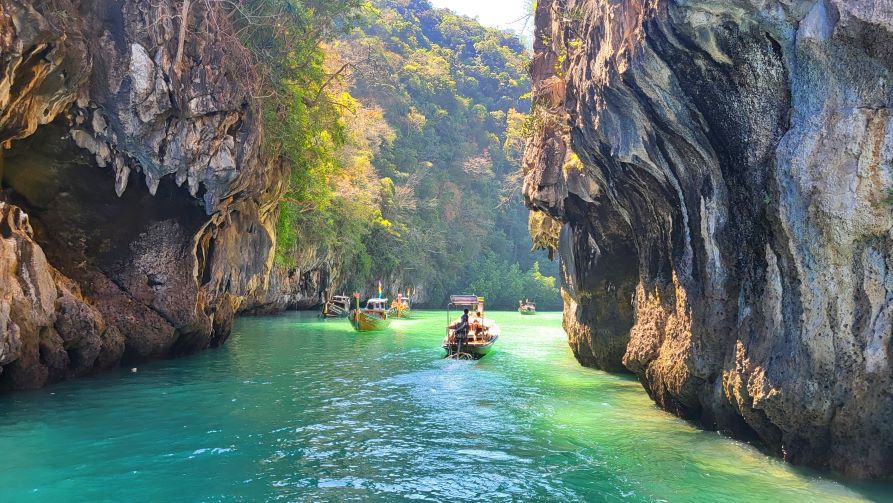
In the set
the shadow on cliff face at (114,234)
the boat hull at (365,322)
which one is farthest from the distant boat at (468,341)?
Result: the boat hull at (365,322)

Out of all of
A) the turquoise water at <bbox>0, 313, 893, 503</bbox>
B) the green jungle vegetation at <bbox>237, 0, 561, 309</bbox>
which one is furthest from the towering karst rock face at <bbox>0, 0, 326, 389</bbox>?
the green jungle vegetation at <bbox>237, 0, 561, 309</bbox>

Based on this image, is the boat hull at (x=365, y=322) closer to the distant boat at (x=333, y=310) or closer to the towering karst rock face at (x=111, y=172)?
the distant boat at (x=333, y=310)

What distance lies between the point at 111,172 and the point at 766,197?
12251 mm

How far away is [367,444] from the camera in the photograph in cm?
813

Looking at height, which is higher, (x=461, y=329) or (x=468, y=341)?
(x=461, y=329)

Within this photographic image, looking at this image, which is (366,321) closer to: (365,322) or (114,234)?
(365,322)

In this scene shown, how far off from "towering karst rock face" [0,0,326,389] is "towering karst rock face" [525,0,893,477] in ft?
27.0

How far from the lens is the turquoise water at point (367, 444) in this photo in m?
6.39

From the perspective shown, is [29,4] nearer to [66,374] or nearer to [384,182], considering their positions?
[66,374]

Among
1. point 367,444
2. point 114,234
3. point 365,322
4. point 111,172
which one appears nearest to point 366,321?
point 365,322

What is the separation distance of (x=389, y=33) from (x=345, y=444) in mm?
55496

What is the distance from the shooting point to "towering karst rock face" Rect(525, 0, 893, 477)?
597cm

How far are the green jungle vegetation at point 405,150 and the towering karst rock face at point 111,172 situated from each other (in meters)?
2.39

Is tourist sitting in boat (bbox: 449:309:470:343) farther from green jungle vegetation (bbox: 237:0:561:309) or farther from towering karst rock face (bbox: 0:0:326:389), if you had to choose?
towering karst rock face (bbox: 0:0:326:389)
